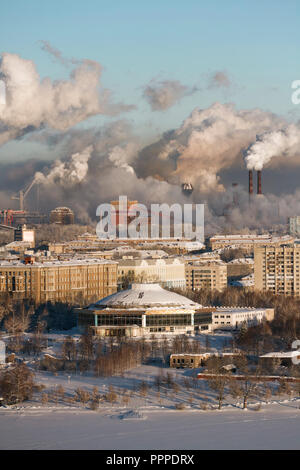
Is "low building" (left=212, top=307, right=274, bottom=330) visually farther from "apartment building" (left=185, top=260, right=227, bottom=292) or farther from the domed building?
"apartment building" (left=185, top=260, right=227, bottom=292)

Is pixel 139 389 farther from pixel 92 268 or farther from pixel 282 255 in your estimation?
pixel 282 255

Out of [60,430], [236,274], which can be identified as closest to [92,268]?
[236,274]

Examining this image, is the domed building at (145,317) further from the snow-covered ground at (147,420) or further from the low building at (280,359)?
the snow-covered ground at (147,420)

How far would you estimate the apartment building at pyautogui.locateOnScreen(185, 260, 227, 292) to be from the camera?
7381 centimetres

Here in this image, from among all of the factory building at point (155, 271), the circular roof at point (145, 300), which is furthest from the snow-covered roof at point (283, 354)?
the factory building at point (155, 271)

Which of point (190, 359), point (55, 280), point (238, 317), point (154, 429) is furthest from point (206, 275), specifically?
point (154, 429)

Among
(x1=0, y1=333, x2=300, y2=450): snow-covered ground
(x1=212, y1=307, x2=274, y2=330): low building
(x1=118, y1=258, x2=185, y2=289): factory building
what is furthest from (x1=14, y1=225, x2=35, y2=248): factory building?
(x1=0, y1=333, x2=300, y2=450): snow-covered ground

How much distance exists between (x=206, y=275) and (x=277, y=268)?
4.48 m

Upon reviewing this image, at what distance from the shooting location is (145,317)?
46.5 metres

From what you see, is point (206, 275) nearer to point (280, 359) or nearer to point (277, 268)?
point (277, 268)

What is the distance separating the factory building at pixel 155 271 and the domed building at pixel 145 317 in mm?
20805

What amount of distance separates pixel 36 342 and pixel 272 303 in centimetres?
1689
